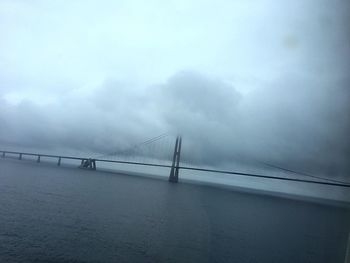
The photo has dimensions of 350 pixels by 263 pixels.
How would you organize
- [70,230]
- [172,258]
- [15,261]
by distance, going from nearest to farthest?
[15,261]
[172,258]
[70,230]

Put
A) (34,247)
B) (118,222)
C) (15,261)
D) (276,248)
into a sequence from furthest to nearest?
(118,222) < (276,248) < (34,247) < (15,261)

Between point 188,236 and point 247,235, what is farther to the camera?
point 247,235

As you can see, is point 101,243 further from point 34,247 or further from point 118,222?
point 118,222

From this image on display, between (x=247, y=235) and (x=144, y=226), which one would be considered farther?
(x=247, y=235)

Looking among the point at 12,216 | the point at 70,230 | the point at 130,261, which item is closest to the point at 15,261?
the point at 130,261

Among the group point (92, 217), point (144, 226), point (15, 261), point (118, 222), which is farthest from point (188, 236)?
point (15, 261)

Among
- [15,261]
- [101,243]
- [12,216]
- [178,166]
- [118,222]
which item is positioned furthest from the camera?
[178,166]

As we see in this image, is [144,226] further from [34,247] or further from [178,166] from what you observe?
[178,166]

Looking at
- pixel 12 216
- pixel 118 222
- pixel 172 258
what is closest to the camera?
pixel 172 258

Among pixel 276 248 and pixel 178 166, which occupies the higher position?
pixel 178 166
